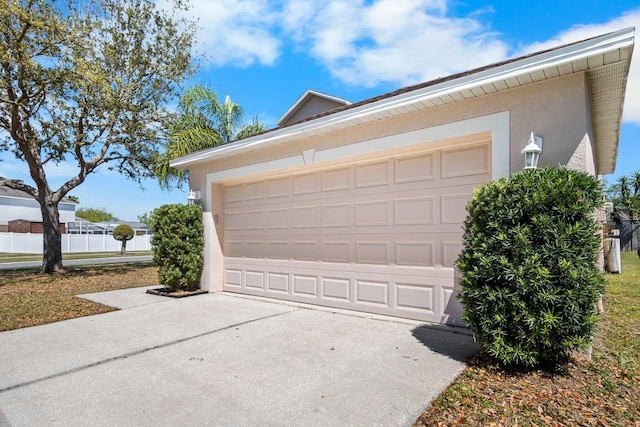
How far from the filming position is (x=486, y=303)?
3447 mm

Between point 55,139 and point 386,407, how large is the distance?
12101 mm

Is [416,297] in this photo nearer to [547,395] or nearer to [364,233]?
[364,233]

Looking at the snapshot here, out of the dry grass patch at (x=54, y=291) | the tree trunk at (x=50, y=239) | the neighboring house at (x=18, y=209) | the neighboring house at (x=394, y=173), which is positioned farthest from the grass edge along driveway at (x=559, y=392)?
the neighboring house at (x=18, y=209)

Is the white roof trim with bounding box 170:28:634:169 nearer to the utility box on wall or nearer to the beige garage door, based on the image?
the beige garage door

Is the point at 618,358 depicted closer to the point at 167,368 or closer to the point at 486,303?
the point at 486,303

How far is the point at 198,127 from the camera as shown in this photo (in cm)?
1377

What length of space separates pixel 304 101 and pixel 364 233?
8.87m

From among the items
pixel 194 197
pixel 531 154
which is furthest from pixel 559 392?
pixel 194 197

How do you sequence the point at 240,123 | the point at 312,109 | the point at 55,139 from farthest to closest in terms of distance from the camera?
1. the point at 240,123
2. the point at 312,109
3. the point at 55,139

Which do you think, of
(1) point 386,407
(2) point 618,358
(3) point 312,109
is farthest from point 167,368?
(3) point 312,109

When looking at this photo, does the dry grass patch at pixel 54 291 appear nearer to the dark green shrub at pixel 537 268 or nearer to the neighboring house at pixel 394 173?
the neighboring house at pixel 394 173

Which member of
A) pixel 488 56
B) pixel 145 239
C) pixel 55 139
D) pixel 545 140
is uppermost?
pixel 488 56

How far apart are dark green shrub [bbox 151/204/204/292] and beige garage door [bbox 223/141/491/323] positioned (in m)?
0.85

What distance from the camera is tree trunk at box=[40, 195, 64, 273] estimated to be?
39.8ft
